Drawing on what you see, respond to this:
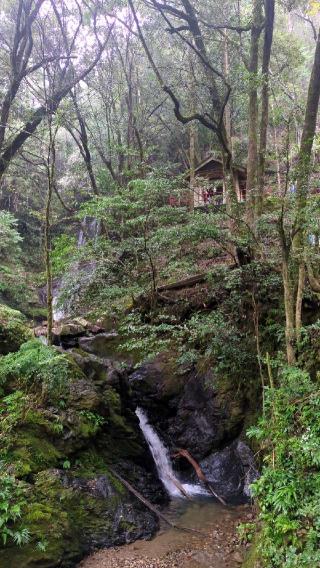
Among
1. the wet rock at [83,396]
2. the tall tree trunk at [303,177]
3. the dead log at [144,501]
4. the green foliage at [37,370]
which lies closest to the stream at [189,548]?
the dead log at [144,501]

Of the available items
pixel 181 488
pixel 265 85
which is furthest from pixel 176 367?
pixel 265 85

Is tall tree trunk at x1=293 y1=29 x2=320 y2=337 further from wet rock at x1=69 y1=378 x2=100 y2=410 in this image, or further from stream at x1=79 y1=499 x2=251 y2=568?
wet rock at x1=69 y1=378 x2=100 y2=410

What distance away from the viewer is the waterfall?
30.0 feet

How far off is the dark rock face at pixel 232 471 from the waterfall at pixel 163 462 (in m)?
0.44

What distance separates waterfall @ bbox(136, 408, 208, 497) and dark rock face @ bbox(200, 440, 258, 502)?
44cm

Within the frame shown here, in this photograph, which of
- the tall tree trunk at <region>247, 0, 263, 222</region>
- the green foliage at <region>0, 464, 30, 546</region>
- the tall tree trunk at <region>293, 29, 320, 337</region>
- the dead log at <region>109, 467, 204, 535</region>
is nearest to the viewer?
the green foliage at <region>0, 464, 30, 546</region>

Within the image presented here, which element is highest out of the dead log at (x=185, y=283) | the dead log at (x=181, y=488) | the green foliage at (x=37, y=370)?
the dead log at (x=185, y=283)

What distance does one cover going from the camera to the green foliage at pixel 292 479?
4.14 metres

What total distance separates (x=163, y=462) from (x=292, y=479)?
5814 millimetres

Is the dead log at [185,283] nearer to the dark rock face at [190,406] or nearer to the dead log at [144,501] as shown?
the dark rock face at [190,406]

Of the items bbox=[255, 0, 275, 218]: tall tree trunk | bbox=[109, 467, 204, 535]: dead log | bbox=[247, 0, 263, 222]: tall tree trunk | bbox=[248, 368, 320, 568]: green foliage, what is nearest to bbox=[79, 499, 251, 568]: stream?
bbox=[109, 467, 204, 535]: dead log

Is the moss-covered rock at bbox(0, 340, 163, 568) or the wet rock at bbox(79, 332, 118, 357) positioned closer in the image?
the moss-covered rock at bbox(0, 340, 163, 568)

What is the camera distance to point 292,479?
4832 millimetres

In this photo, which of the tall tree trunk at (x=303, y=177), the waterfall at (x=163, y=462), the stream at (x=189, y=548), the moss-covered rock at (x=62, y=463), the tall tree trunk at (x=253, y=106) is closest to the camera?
the moss-covered rock at (x=62, y=463)
